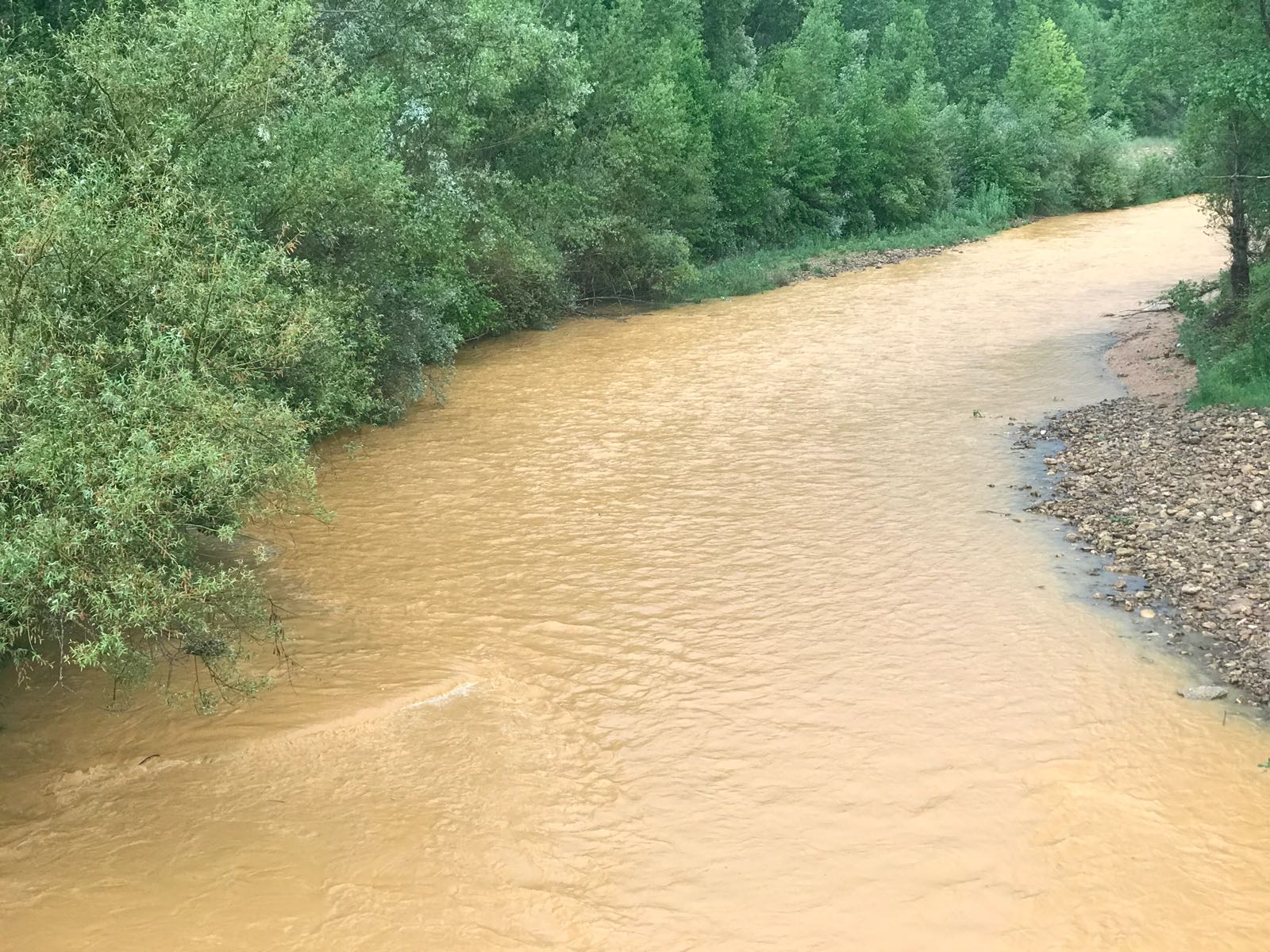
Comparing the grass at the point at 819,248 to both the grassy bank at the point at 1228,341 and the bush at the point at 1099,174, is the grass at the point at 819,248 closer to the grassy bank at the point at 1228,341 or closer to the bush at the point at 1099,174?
the bush at the point at 1099,174

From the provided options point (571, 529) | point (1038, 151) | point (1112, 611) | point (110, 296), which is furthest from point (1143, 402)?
point (1038, 151)

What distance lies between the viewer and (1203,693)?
414 inches

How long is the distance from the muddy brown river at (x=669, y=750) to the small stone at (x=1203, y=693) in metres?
0.16

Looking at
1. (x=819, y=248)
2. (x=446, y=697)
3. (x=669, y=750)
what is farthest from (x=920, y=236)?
(x=669, y=750)

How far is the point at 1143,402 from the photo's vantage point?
19234mm

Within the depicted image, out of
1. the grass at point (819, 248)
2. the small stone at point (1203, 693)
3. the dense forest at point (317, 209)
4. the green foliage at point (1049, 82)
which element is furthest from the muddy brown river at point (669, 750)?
the green foliage at point (1049, 82)

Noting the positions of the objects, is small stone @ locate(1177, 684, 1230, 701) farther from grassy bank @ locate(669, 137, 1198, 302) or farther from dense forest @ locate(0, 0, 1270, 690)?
grassy bank @ locate(669, 137, 1198, 302)

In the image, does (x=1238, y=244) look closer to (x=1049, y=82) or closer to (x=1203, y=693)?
(x=1203, y=693)

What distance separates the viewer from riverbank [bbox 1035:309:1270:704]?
11500 millimetres

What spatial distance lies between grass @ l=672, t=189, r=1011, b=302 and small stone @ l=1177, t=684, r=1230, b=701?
2397cm

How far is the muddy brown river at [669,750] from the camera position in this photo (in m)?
8.12

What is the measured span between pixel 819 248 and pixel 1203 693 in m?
31.9

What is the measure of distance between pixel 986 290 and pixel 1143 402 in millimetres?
14088

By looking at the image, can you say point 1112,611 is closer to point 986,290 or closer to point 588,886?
point 588,886
